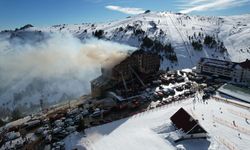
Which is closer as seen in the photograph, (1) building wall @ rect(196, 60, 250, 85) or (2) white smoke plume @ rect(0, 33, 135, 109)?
(1) building wall @ rect(196, 60, 250, 85)

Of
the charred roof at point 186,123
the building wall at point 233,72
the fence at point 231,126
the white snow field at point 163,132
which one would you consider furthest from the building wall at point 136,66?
the fence at point 231,126

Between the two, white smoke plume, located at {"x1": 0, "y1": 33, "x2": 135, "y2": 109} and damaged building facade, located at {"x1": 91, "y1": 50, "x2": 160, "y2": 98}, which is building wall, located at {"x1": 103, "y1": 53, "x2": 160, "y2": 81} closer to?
damaged building facade, located at {"x1": 91, "y1": 50, "x2": 160, "y2": 98}

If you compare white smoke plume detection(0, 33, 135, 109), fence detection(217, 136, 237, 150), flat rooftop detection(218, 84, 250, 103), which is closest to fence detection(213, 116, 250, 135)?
fence detection(217, 136, 237, 150)

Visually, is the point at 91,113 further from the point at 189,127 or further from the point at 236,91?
the point at 236,91

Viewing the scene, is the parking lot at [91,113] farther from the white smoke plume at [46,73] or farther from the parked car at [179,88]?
the white smoke plume at [46,73]

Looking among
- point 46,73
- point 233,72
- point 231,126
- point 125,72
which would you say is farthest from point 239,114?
point 46,73

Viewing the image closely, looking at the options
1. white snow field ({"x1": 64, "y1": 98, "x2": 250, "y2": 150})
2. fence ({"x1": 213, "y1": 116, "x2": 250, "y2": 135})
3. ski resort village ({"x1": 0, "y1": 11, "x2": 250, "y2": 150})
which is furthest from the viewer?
fence ({"x1": 213, "y1": 116, "x2": 250, "y2": 135})
